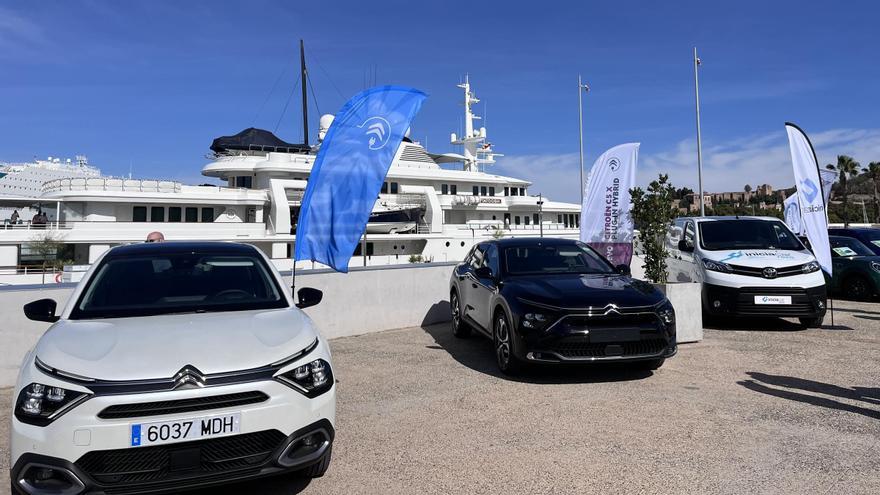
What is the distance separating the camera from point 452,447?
3.71m

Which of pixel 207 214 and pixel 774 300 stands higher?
pixel 207 214

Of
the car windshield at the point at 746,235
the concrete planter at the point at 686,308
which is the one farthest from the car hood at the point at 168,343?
the car windshield at the point at 746,235

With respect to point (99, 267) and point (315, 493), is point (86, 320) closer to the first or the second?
point (99, 267)

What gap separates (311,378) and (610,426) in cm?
242

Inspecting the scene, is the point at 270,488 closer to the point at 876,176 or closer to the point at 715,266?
the point at 715,266

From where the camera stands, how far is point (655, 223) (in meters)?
7.95

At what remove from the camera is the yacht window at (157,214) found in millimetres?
24594

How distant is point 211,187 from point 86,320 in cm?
2454

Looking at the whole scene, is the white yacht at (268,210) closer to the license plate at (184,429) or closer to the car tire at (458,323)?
the car tire at (458,323)

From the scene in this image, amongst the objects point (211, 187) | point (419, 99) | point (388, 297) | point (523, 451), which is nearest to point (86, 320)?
point (523, 451)

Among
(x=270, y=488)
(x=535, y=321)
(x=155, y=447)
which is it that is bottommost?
(x=270, y=488)

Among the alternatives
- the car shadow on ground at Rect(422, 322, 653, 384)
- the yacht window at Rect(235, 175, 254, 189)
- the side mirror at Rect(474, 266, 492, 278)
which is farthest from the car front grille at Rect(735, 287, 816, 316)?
the yacht window at Rect(235, 175, 254, 189)

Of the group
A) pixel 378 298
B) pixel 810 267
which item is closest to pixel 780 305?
pixel 810 267

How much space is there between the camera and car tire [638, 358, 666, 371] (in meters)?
5.18
